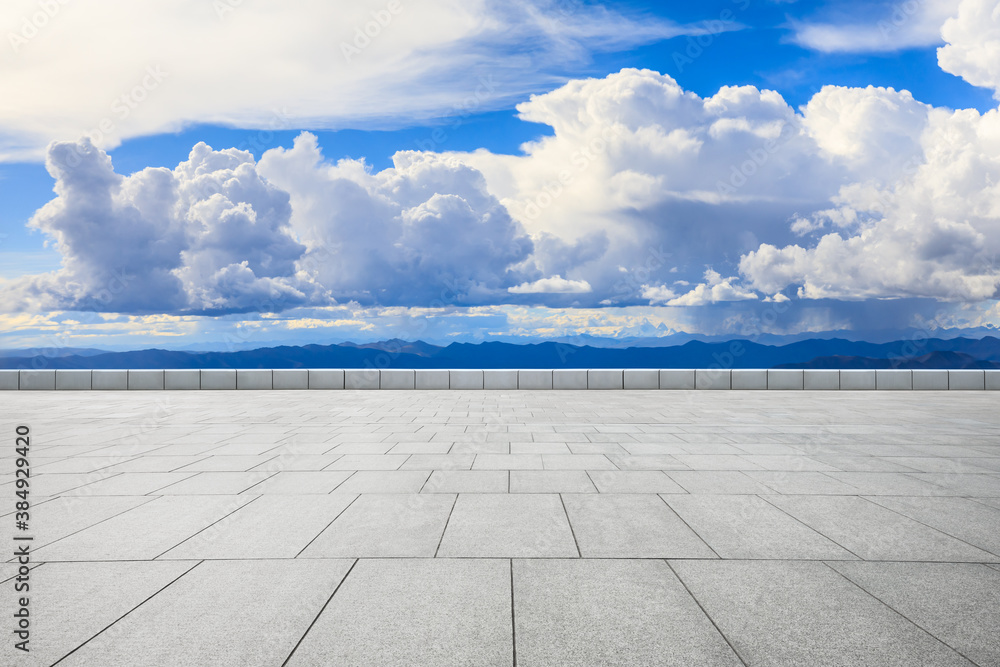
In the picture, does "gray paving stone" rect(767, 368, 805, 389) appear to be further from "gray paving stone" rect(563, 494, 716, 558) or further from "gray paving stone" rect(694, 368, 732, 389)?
"gray paving stone" rect(563, 494, 716, 558)

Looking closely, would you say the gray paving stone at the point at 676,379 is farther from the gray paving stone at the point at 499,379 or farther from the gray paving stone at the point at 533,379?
the gray paving stone at the point at 499,379

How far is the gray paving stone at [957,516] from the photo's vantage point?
219 inches

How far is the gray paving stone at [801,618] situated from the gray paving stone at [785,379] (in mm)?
20809

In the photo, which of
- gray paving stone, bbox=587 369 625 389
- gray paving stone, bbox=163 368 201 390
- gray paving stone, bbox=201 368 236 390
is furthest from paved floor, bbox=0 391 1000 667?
gray paving stone, bbox=163 368 201 390

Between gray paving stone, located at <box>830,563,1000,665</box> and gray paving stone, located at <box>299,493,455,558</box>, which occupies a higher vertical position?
gray paving stone, located at <box>830,563,1000,665</box>

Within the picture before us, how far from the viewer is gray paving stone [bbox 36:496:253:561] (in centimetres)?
513

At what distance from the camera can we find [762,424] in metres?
13.5

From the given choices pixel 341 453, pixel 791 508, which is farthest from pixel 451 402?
pixel 791 508

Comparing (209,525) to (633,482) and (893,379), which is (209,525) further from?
(893,379)

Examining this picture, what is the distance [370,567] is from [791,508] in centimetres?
480

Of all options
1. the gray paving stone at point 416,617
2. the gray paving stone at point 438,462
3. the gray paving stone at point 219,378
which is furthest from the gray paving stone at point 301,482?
the gray paving stone at point 219,378

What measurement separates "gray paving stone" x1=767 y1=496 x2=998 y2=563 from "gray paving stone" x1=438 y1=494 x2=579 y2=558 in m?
2.66

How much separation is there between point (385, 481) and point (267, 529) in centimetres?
216

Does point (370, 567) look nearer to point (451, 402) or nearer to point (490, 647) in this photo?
point (490, 647)
